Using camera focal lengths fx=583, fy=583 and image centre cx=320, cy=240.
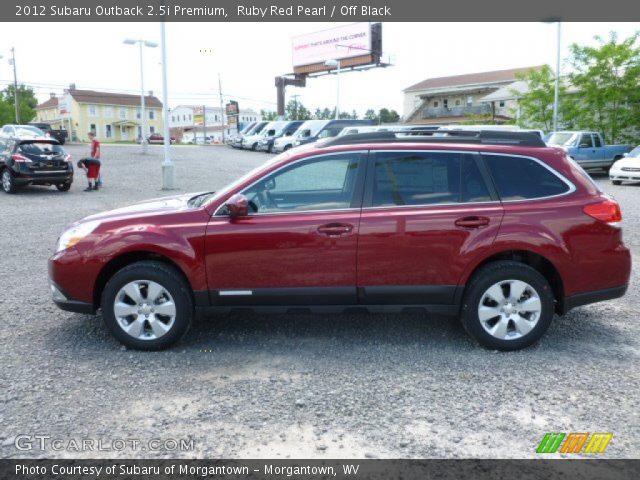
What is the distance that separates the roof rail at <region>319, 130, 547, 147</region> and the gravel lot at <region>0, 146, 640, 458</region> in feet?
5.58

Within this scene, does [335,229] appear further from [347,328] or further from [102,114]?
[102,114]

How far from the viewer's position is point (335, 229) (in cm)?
463

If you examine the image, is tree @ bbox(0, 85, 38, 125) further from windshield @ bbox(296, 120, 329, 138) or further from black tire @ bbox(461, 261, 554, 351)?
black tire @ bbox(461, 261, 554, 351)

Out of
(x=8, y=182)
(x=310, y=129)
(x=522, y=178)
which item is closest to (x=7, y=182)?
(x=8, y=182)

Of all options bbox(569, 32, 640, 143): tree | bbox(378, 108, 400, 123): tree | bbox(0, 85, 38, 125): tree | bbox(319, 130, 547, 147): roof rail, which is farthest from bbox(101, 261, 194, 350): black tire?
bbox(378, 108, 400, 123): tree

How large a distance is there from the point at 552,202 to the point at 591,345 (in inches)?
50.7

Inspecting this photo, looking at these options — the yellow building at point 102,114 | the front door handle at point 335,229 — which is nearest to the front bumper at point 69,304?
the front door handle at point 335,229

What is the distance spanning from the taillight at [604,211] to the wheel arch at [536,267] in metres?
0.52

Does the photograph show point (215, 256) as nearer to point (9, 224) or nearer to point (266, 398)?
point (266, 398)

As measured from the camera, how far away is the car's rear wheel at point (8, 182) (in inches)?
640

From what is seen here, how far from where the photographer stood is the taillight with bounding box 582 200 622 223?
4.69m

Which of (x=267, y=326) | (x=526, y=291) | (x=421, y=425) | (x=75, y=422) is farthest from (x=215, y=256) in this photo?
(x=526, y=291)

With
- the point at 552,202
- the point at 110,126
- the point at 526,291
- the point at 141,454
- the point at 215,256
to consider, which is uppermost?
the point at 110,126

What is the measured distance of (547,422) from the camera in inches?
143
